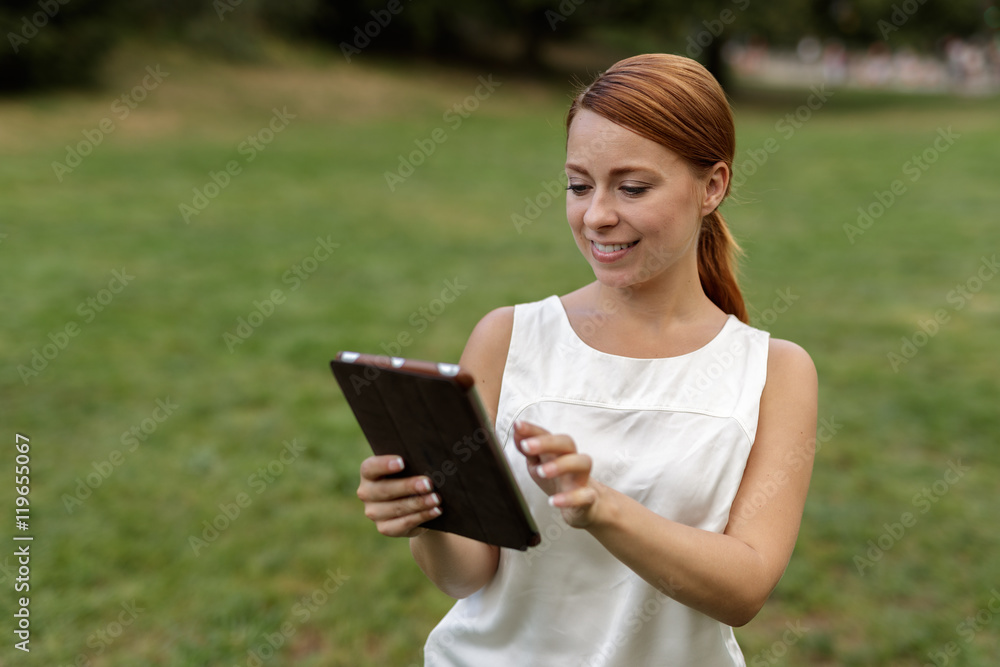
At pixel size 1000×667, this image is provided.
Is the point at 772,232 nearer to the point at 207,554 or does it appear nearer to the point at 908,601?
the point at 908,601

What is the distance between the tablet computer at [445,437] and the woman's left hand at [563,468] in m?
0.05

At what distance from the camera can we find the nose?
1665mm

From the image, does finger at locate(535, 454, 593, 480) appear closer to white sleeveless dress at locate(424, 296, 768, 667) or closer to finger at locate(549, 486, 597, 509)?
finger at locate(549, 486, 597, 509)

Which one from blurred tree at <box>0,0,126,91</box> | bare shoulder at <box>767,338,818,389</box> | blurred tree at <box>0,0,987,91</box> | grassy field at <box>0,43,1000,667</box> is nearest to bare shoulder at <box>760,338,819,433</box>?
bare shoulder at <box>767,338,818,389</box>

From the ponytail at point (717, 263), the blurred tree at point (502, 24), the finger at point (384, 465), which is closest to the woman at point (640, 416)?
the finger at point (384, 465)

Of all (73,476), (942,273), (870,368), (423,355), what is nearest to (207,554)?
(73,476)

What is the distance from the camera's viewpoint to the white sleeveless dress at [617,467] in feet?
5.66

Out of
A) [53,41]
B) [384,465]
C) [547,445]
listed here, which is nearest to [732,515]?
[547,445]

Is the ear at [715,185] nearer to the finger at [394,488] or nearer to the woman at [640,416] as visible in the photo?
the woman at [640,416]

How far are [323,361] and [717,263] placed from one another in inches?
182

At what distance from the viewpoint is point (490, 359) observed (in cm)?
187

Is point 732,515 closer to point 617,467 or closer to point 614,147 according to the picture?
point 617,467

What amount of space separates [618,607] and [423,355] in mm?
4818

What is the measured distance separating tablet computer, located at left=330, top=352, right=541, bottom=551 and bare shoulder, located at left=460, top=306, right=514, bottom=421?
35 cm
